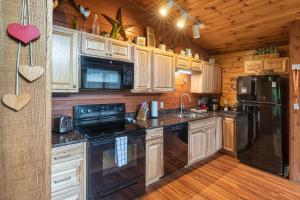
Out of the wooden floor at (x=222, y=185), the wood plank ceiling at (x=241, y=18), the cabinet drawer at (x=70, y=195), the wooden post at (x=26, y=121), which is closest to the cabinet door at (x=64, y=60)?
the cabinet drawer at (x=70, y=195)

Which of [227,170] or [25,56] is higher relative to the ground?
[25,56]

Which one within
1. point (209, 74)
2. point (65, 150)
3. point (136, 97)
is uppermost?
point (209, 74)

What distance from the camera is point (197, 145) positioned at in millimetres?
3139

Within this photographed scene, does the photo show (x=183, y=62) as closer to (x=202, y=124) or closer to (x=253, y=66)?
(x=202, y=124)

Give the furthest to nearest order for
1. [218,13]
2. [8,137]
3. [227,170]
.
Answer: [227,170] < [218,13] < [8,137]

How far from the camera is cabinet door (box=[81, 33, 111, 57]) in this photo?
207cm

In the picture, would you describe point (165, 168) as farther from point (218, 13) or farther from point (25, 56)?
point (218, 13)

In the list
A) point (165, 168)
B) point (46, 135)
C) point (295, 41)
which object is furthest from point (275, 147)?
point (46, 135)

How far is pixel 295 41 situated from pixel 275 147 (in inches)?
70.2

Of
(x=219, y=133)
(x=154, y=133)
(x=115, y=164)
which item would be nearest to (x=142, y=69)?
(x=154, y=133)

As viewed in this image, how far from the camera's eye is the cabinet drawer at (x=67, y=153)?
1602 mm

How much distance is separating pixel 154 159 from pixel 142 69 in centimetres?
137

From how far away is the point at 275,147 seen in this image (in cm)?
293

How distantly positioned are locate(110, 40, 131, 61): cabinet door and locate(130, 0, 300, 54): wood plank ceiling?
104cm
